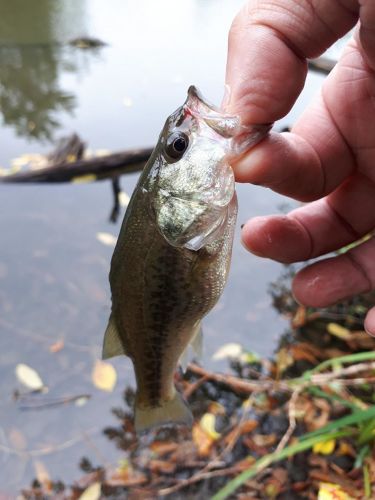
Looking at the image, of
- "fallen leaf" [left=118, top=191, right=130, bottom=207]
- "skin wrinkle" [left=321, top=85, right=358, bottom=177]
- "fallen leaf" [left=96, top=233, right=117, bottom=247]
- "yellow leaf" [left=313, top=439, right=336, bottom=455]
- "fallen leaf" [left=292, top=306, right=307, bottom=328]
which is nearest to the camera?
"skin wrinkle" [left=321, top=85, right=358, bottom=177]

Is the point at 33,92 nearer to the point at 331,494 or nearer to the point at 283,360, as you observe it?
the point at 283,360

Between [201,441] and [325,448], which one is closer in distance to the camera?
[325,448]

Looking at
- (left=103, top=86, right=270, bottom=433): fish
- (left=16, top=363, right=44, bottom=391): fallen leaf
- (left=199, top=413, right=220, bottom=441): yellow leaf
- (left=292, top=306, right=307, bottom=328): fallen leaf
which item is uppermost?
(left=103, top=86, right=270, bottom=433): fish

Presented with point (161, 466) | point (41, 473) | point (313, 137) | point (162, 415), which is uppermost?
point (313, 137)

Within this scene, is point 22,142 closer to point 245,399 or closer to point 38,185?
point 38,185

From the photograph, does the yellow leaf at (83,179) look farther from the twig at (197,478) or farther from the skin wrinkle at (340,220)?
the skin wrinkle at (340,220)

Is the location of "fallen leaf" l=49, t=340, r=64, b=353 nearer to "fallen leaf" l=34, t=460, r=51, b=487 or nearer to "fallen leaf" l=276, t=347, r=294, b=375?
"fallen leaf" l=34, t=460, r=51, b=487

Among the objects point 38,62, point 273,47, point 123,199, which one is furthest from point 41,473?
point 38,62

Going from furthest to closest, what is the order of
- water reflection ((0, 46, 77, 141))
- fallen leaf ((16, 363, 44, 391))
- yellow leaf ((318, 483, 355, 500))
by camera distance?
water reflection ((0, 46, 77, 141)), fallen leaf ((16, 363, 44, 391)), yellow leaf ((318, 483, 355, 500))

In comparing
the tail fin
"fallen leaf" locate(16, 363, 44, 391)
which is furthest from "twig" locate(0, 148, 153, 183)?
the tail fin
